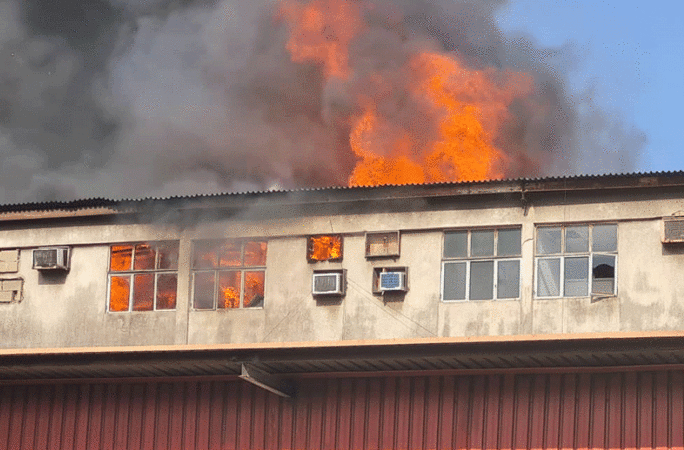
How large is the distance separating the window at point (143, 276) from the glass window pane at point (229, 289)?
108 centimetres

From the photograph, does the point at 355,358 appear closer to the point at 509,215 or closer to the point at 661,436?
the point at 509,215

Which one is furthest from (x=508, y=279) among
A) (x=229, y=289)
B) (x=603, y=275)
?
(x=229, y=289)

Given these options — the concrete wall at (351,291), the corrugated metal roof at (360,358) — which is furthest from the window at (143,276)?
the corrugated metal roof at (360,358)

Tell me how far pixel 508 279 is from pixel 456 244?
137 cm

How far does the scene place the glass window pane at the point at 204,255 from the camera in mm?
27922

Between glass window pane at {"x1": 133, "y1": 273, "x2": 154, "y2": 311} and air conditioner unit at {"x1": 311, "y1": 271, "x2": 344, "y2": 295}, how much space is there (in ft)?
12.6

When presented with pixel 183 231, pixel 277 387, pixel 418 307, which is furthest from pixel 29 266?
pixel 418 307

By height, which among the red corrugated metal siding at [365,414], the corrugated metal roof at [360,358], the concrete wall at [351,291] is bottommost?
the red corrugated metal siding at [365,414]

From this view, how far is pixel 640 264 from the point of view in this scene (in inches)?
973

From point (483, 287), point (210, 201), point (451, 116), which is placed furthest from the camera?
point (451, 116)

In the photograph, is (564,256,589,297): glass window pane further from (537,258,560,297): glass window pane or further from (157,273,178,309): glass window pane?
(157,273,178,309): glass window pane

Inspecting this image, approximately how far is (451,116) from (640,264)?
1098 cm

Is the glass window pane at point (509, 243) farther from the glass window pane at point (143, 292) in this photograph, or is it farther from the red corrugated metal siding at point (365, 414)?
the glass window pane at point (143, 292)

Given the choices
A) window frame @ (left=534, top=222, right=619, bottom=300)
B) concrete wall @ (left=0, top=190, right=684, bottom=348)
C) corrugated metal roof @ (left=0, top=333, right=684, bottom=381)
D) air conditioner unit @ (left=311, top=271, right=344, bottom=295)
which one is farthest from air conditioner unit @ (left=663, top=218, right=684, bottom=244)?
air conditioner unit @ (left=311, top=271, right=344, bottom=295)
